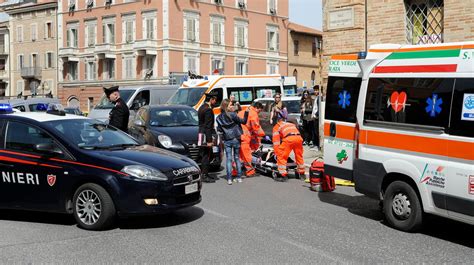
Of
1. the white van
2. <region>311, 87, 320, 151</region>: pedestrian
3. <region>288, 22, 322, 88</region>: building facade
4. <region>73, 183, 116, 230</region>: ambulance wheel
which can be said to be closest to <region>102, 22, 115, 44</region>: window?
<region>288, 22, 322, 88</region>: building facade

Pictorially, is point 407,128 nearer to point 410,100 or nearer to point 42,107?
point 410,100

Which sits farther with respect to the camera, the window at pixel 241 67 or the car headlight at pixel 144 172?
the window at pixel 241 67

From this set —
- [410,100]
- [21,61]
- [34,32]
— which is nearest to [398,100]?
[410,100]

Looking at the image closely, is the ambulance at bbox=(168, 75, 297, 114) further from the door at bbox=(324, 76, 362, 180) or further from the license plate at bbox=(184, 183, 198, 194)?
the license plate at bbox=(184, 183, 198, 194)

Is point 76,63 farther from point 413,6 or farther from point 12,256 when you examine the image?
point 12,256

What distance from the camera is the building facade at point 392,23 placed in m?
13.9

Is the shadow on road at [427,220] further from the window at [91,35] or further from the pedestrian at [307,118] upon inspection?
the window at [91,35]

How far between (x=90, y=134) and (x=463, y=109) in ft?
16.5

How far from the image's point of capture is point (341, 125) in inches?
343

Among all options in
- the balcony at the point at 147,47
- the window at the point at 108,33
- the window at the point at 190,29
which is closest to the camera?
the balcony at the point at 147,47

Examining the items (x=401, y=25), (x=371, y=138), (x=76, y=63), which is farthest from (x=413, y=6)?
(x=76, y=63)

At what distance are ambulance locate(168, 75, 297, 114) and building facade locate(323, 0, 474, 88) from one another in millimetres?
6967

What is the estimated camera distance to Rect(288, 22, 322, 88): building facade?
66.4m

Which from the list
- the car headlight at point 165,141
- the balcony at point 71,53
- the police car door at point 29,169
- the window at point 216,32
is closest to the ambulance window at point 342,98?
the police car door at point 29,169
